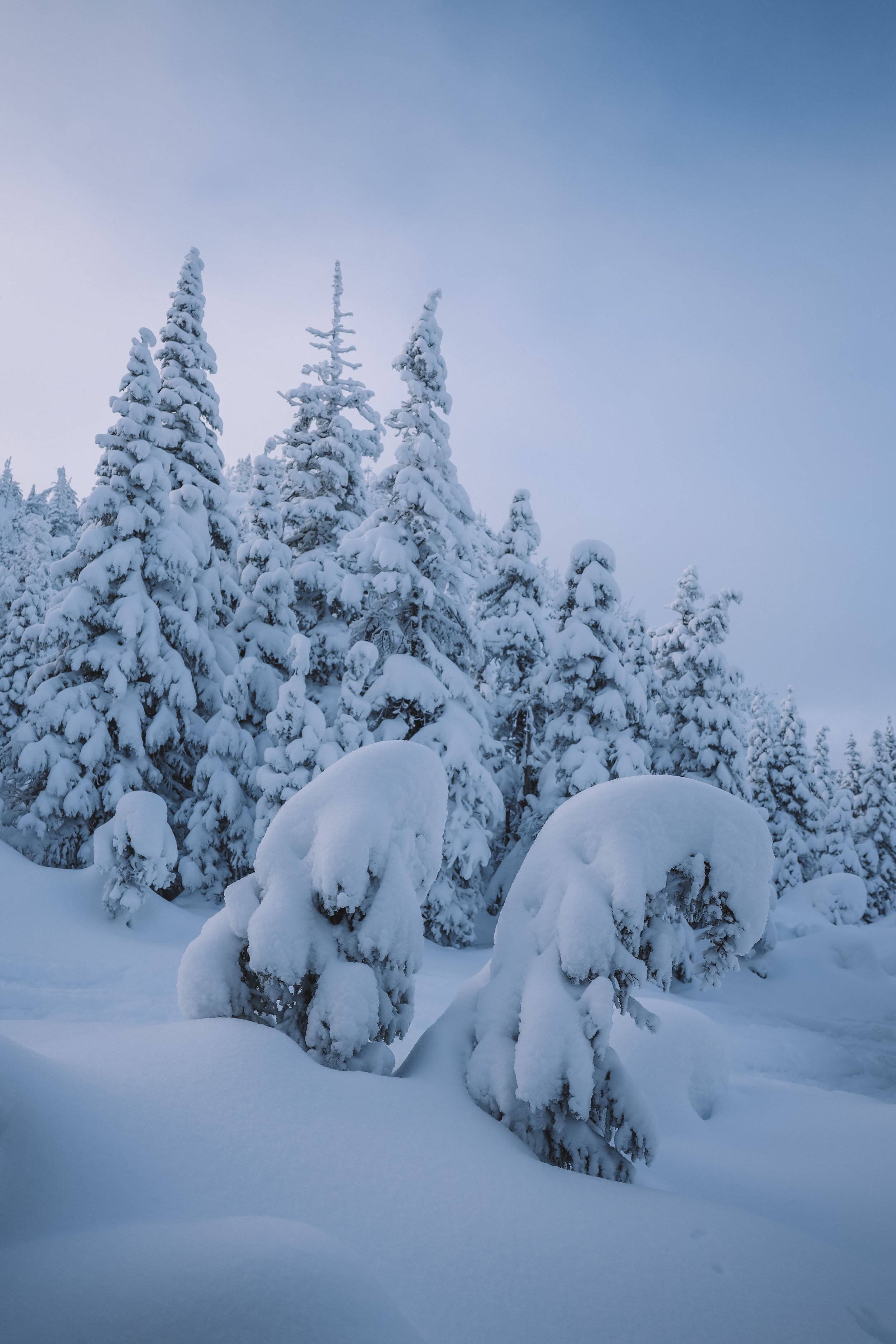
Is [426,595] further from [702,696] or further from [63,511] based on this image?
[63,511]

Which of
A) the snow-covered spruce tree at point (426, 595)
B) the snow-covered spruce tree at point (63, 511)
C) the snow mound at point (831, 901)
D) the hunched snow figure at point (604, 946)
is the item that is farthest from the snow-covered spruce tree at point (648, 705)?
the snow-covered spruce tree at point (63, 511)

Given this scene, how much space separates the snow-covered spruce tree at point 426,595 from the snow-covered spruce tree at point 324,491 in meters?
2.66

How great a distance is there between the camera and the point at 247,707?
17.4 m

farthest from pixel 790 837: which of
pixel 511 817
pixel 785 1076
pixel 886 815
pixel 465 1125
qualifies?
pixel 465 1125

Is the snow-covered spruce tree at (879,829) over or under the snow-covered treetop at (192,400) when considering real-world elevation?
under

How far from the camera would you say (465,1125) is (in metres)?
4.20

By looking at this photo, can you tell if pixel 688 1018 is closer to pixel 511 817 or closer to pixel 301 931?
pixel 301 931

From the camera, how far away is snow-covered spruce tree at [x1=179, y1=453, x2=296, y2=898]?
53.6ft

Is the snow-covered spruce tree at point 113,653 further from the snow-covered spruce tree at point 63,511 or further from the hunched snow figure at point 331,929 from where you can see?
the snow-covered spruce tree at point 63,511

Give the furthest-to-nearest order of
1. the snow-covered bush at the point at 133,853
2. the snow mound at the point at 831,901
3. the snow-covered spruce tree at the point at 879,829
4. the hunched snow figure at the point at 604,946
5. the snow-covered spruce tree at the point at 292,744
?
the snow-covered spruce tree at the point at 879,829 → the snow mound at the point at 831,901 → the snow-covered spruce tree at the point at 292,744 → the snow-covered bush at the point at 133,853 → the hunched snow figure at the point at 604,946

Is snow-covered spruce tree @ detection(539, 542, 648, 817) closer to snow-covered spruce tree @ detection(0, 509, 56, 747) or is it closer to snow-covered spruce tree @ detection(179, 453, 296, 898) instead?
snow-covered spruce tree @ detection(179, 453, 296, 898)

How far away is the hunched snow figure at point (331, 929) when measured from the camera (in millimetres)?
4699

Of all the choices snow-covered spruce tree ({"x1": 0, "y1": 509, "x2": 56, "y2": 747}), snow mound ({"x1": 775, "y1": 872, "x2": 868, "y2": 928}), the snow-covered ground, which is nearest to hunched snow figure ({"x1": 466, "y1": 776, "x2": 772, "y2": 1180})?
the snow-covered ground

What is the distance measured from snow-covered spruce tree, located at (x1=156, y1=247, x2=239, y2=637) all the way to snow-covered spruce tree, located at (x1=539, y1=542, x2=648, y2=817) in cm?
993
